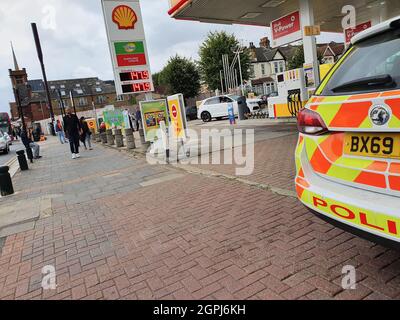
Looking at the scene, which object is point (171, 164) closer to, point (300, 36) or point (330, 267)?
point (330, 267)

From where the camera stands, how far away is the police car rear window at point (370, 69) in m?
1.97

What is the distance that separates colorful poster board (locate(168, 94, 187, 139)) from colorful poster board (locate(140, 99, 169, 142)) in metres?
0.73

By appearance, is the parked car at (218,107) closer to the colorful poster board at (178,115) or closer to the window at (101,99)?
the colorful poster board at (178,115)

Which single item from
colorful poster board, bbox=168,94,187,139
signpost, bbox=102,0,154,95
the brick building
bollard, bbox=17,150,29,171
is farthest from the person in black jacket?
the brick building

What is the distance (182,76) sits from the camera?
45.4 meters

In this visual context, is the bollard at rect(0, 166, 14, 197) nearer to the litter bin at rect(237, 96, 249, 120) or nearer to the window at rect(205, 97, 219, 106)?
the litter bin at rect(237, 96, 249, 120)

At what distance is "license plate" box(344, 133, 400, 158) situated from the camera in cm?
191

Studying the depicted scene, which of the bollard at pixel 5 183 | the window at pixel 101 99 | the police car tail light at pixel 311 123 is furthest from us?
the window at pixel 101 99

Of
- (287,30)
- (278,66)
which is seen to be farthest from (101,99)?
(287,30)

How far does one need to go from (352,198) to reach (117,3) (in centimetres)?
983

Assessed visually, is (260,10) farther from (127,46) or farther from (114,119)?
(114,119)

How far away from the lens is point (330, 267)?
2.66 meters

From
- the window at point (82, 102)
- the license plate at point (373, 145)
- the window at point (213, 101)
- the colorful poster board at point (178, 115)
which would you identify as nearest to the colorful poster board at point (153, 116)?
the colorful poster board at point (178, 115)

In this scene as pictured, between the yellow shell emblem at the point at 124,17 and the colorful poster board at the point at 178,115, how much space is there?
282 cm
